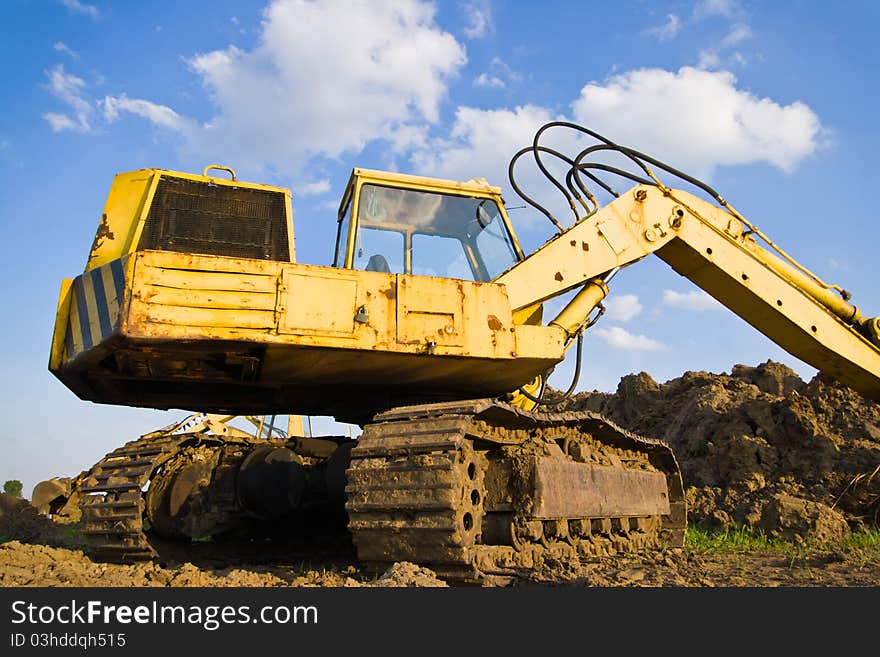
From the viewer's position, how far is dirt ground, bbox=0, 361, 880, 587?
4.72 meters

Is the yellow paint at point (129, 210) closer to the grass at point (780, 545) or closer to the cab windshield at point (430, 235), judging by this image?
the cab windshield at point (430, 235)

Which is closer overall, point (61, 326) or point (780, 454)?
point (61, 326)

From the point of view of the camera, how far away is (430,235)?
621cm

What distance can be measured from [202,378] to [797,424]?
7.44 m

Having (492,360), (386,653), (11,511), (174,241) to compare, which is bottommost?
(386,653)

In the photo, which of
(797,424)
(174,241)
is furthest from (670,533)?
(174,241)

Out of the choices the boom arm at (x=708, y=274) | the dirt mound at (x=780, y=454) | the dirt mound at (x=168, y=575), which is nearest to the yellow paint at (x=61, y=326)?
the dirt mound at (x=168, y=575)

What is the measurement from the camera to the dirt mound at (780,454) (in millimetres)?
8430

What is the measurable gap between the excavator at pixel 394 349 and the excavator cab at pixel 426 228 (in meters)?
0.02

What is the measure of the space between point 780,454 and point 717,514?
1424 mm

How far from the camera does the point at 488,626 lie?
2727 mm

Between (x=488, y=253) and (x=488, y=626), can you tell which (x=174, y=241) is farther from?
(x=488, y=626)

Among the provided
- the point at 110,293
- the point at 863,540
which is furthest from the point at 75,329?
the point at 863,540

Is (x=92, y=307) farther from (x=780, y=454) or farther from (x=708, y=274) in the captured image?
(x=780, y=454)
